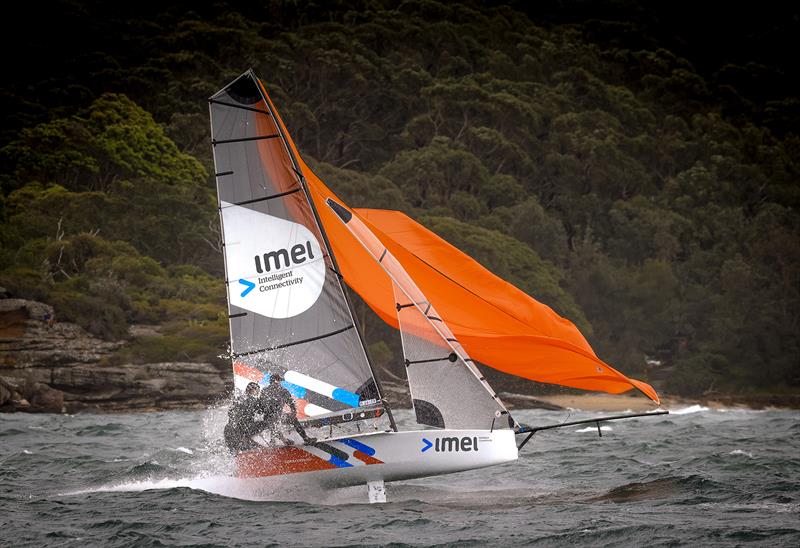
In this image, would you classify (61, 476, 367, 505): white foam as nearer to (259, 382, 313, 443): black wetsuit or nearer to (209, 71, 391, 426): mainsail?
(259, 382, 313, 443): black wetsuit

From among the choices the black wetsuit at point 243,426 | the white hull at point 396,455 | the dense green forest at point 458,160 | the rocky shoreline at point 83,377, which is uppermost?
the dense green forest at point 458,160

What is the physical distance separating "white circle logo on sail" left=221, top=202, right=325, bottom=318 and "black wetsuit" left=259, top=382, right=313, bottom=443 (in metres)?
0.97

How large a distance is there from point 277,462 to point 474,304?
125 inches

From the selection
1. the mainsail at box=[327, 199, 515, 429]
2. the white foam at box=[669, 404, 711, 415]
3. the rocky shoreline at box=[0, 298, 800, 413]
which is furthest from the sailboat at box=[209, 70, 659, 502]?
the white foam at box=[669, 404, 711, 415]

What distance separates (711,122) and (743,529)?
235ft

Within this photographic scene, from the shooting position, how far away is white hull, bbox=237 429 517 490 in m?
12.7

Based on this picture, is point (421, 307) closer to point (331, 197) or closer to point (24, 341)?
point (331, 197)

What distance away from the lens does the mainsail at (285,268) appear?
13.5 meters

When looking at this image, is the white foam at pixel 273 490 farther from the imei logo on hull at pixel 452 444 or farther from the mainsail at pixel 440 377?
the mainsail at pixel 440 377

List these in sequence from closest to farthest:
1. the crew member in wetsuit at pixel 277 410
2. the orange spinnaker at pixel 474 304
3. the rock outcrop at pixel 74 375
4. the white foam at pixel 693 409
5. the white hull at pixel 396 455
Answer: the white hull at pixel 396 455 → the crew member in wetsuit at pixel 277 410 → the orange spinnaker at pixel 474 304 → the rock outcrop at pixel 74 375 → the white foam at pixel 693 409

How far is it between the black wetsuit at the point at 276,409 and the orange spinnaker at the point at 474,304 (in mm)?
1710

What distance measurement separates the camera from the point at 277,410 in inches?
520

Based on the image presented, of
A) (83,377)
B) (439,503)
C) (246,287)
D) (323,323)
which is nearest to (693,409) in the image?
(83,377)

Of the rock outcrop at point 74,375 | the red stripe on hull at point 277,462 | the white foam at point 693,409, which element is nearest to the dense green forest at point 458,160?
the rock outcrop at point 74,375
